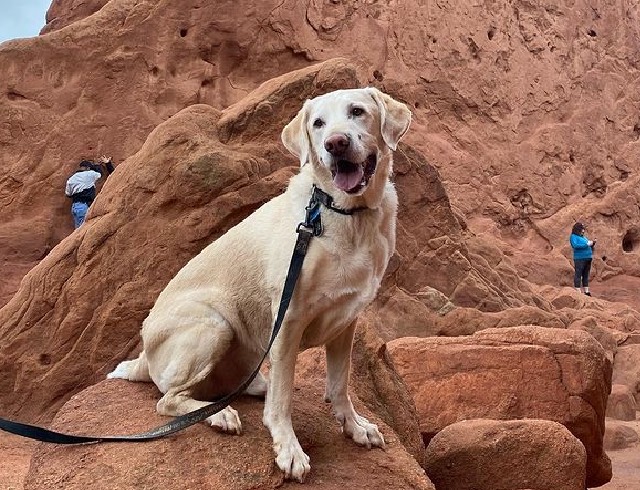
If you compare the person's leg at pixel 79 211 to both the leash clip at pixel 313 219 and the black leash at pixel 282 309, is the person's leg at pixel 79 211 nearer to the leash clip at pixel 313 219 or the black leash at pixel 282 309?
the black leash at pixel 282 309

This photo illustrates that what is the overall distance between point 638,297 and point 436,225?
32.3ft

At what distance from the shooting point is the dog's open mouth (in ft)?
11.3

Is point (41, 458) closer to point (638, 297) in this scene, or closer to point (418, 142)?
point (418, 142)

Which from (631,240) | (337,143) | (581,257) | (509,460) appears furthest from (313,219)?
(631,240)

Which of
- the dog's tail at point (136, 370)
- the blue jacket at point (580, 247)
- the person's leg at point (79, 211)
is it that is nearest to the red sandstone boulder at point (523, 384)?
the dog's tail at point (136, 370)

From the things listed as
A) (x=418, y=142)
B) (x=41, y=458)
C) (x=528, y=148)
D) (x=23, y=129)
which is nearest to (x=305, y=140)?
(x=41, y=458)

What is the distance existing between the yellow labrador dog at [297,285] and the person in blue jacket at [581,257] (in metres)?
14.2

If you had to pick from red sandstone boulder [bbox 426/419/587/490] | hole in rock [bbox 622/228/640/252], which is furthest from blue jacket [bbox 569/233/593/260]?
red sandstone boulder [bbox 426/419/587/490]

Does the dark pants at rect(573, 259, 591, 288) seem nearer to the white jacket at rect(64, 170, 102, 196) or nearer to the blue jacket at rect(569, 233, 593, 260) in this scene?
the blue jacket at rect(569, 233, 593, 260)

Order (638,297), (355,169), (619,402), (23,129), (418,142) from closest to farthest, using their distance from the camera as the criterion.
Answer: (355,169) < (619,402) < (23,129) < (418,142) < (638,297)

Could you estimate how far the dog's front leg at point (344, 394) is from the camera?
3.97 m

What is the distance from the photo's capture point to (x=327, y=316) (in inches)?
141

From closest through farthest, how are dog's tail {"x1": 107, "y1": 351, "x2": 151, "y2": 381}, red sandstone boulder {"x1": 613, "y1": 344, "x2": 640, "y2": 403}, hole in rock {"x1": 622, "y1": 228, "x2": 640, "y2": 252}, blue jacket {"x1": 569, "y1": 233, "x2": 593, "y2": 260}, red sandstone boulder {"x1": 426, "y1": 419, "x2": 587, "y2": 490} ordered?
dog's tail {"x1": 107, "y1": 351, "x2": 151, "y2": 381}, red sandstone boulder {"x1": 426, "y1": 419, "x2": 587, "y2": 490}, red sandstone boulder {"x1": 613, "y1": 344, "x2": 640, "y2": 403}, blue jacket {"x1": 569, "y1": 233, "x2": 593, "y2": 260}, hole in rock {"x1": 622, "y1": 228, "x2": 640, "y2": 252}

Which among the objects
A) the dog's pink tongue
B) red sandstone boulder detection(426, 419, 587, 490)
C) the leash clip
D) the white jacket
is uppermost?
the dog's pink tongue
